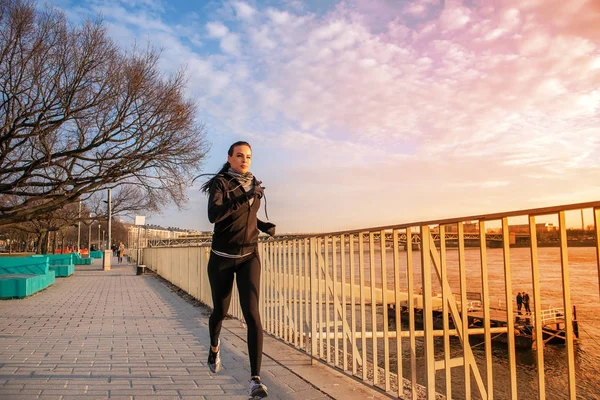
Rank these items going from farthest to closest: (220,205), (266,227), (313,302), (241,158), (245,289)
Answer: (313,302) → (266,227) → (241,158) → (245,289) → (220,205)

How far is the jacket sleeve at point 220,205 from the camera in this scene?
137 inches

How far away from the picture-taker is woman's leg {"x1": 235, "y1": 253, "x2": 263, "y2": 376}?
3490 mm

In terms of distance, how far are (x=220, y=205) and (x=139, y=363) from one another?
231 centimetres

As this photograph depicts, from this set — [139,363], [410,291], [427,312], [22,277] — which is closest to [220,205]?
[410,291]

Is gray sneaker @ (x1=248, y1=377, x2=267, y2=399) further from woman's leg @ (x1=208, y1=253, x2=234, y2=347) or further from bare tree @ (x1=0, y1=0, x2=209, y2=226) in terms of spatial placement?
bare tree @ (x1=0, y1=0, x2=209, y2=226)

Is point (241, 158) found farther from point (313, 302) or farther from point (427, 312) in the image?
point (427, 312)

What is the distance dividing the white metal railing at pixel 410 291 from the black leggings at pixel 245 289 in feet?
2.85

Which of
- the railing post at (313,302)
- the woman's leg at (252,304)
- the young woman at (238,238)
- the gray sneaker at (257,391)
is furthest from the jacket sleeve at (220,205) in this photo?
the railing post at (313,302)

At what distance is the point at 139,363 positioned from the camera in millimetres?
4730

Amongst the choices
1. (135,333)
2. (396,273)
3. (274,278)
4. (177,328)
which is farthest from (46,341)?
(396,273)

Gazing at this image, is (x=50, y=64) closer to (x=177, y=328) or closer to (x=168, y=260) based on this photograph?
(x=168, y=260)

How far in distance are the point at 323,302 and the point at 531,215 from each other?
275 centimetres

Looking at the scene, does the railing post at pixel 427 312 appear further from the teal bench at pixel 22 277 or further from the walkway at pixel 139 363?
the teal bench at pixel 22 277

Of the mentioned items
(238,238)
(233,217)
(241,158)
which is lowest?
(238,238)
